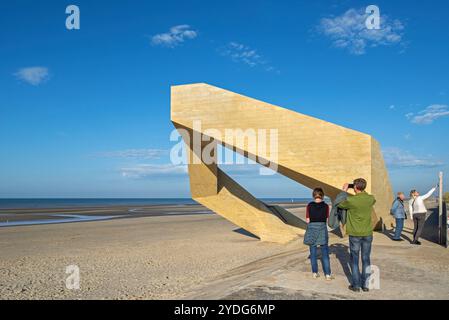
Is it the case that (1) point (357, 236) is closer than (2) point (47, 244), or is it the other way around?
(1) point (357, 236)

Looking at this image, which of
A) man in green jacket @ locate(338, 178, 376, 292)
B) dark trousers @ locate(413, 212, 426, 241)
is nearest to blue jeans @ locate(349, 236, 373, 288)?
man in green jacket @ locate(338, 178, 376, 292)

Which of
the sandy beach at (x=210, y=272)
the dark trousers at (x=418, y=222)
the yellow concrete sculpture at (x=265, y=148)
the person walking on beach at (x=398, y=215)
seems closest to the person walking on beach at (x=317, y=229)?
the sandy beach at (x=210, y=272)

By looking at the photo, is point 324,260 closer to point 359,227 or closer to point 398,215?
point 359,227

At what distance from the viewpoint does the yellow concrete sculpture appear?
10.1 metres

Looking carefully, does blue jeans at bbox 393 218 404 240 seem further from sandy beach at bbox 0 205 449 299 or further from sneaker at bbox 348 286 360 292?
sneaker at bbox 348 286 360 292

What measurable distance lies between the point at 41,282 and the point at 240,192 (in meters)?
7.42

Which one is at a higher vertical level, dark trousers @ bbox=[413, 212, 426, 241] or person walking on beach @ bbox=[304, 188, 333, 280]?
person walking on beach @ bbox=[304, 188, 333, 280]

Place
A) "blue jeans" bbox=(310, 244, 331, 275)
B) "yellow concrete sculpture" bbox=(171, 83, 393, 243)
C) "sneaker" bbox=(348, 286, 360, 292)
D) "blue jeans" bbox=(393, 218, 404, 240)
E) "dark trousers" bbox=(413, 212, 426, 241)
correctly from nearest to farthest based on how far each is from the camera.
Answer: "sneaker" bbox=(348, 286, 360, 292)
"blue jeans" bbox=(310, 244, 331, 275)
"yellow concrete sculpture" bbox=(171, 83, 393, 243)
"dark trousers" bbox=(413, 212, 426, 241)
"blue jeans" bbox=(393, 218, 404, 240)

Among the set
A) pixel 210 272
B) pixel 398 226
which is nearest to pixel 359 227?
pixel 210 272

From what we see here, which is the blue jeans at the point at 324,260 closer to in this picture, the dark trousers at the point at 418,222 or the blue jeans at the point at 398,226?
the dark trousers at the point at 418,222

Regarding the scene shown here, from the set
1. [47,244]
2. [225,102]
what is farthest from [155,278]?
[47,244]

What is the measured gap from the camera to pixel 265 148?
10.4m

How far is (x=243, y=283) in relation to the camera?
573cm

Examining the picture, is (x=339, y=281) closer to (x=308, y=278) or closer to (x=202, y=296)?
(x=308, y=278)
